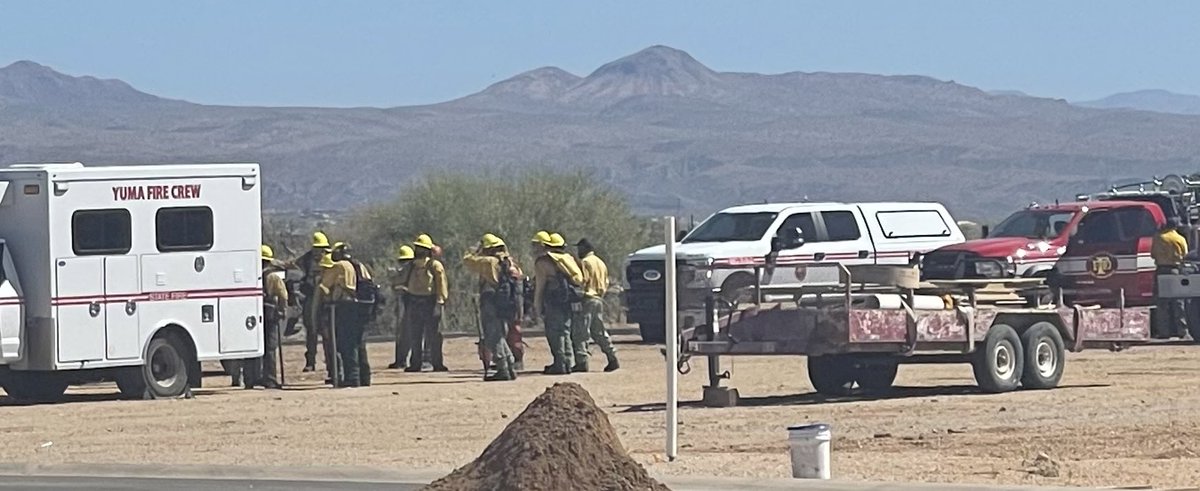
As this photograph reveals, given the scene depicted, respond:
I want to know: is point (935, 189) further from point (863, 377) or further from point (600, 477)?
point (600, 477)

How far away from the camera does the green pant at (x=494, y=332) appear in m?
26.2

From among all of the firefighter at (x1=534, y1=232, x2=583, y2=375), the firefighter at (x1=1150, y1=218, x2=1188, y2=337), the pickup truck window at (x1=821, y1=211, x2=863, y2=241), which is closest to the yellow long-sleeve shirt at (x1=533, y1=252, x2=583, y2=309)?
the firefighter at (x1=534, y1=232, x2=583, y2=375)

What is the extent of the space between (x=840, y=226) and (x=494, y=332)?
7741 mm

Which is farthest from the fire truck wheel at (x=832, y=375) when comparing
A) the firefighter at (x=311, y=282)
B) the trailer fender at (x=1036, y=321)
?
the firefighter at (x=311, y=282)

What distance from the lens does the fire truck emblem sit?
29.5 metres

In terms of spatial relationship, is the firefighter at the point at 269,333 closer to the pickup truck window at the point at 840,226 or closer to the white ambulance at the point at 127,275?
the white ambulance at the point at 127,275

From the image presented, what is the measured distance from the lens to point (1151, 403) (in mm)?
21312

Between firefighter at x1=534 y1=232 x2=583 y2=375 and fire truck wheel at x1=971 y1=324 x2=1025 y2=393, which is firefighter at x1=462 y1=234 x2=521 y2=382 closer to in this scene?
firefighter at x1=534 y1=232 x2=583 y2=375

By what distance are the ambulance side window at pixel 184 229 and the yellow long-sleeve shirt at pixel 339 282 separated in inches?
66.7

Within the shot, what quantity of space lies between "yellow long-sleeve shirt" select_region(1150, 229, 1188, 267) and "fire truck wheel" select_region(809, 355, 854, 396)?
868cm

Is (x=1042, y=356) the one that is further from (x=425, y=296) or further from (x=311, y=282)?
(x=311, y=282)

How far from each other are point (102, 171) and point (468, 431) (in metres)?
5.93

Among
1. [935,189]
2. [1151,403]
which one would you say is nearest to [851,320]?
[1151,403]

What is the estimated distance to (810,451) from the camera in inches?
589
